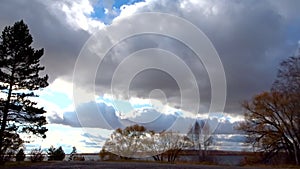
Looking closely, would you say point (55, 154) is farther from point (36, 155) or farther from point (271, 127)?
point (271, 127)

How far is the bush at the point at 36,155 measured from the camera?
33.3 m

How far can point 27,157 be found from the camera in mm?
33344

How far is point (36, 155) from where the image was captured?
111 ft

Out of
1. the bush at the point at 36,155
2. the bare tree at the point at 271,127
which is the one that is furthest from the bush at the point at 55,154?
the bare tree at the point at 271,127

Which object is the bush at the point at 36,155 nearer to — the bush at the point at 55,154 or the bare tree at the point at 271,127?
the bush at the point at 55,154

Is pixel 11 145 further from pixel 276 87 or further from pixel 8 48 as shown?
pixel 276 87

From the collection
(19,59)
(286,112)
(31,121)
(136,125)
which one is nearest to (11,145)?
(31,121)

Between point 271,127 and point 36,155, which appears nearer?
point 36,155

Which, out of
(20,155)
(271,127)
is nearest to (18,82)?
(20,155)

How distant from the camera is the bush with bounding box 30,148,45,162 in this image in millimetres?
33253

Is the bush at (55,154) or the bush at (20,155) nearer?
the bush at (20,155)

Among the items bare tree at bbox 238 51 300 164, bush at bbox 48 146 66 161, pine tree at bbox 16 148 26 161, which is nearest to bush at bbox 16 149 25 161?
pine tree at bbox 16 148 26 161

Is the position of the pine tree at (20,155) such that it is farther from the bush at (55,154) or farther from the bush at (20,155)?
the bush at (55,154)

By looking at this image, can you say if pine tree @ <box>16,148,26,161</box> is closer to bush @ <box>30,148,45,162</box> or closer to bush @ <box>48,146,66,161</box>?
bush @ <box>30,148,45,162</box>
